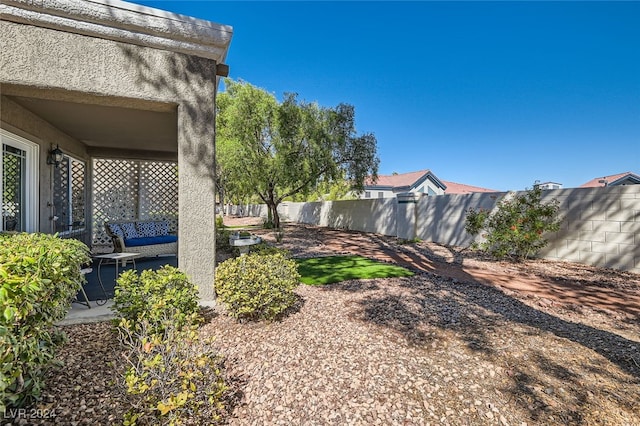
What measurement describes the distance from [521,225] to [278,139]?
10050mm

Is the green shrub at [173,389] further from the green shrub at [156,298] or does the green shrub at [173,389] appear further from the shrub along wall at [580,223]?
the shrub along wall at [580,223]

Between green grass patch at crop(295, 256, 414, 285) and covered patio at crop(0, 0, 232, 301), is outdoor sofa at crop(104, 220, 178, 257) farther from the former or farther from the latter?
green grass patch at crop(295, 256, 414, 285)

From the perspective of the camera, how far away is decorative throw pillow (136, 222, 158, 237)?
8023mm

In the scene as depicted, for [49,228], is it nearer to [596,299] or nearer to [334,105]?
[596,299]

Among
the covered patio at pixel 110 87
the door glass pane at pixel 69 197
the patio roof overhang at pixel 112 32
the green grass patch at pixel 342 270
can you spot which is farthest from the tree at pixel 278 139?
the patio roof overhang at pixel 112 32

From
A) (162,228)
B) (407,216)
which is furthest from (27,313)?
(407,216)

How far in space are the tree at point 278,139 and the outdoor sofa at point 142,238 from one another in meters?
5.53

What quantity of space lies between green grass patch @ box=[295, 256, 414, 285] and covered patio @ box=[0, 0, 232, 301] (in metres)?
2.33


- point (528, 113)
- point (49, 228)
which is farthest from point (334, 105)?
point (49, 228)

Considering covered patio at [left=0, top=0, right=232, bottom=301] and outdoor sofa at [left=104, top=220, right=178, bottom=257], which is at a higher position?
covered patio at [left=0, top=0, right=232, bottom=301]

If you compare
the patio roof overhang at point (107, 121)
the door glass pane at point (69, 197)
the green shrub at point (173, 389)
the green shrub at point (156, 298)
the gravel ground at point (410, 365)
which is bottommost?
the gravel ground at point (410, 365)

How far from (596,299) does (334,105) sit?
12.4 meters

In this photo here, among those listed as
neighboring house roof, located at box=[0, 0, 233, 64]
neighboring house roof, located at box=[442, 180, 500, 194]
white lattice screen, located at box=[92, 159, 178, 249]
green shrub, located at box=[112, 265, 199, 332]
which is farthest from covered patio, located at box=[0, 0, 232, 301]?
neighboring house roof, located at box=[442, 180, 500, 194]

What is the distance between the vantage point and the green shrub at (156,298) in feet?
9.89
